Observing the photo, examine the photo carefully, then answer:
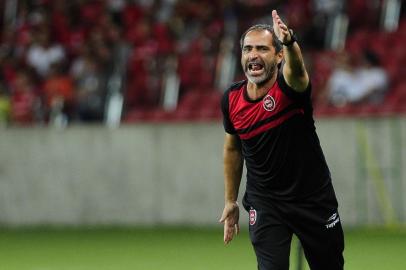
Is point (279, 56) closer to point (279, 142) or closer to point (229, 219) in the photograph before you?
point (279, 142)

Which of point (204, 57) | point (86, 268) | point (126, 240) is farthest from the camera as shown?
point (204, 57)

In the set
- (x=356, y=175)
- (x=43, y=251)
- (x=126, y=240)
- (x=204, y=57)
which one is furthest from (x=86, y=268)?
(x=204, y=57)

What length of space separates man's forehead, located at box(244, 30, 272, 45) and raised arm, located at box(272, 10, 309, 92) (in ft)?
0.83

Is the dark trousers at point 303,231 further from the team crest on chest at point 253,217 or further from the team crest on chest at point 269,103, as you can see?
the team crest on chest at point 269,103

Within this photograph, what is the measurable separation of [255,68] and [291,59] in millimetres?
417

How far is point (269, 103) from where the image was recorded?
7156 millimetres

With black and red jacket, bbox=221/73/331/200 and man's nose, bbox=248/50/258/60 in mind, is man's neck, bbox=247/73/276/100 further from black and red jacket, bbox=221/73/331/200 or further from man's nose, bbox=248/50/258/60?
man's nose, bbox=248/50/258/60

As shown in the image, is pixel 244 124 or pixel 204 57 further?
pixel 204 57

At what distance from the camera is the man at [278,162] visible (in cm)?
711

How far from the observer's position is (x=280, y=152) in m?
7.25

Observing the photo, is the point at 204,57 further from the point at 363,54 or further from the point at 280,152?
the point at 280,152

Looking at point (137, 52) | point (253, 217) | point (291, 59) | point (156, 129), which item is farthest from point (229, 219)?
point (137, 52)

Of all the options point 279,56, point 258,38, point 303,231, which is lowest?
point 303,231

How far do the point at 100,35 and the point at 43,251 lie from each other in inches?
250
